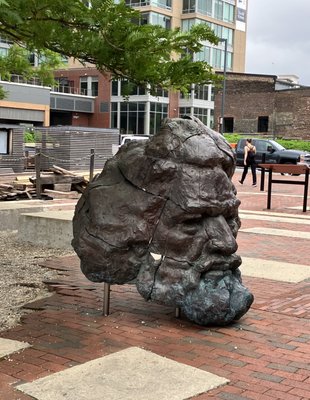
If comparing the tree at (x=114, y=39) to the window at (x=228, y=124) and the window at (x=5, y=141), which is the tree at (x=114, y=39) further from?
the window at (x=228, y=124)

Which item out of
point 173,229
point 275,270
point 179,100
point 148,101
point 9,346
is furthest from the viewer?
point 179,100

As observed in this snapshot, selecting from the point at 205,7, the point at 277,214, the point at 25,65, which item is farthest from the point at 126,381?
the point at 205,7

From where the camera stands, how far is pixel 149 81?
196 inches

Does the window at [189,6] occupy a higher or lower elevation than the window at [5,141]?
higher

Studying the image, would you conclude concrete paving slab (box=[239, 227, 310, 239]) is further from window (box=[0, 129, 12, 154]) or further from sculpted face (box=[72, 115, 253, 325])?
window (box=[0, 129, 12, 154])

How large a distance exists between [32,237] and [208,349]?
218 inches

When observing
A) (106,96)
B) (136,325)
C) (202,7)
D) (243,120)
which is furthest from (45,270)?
(202,7)

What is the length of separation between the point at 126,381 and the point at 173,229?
1.58 metres

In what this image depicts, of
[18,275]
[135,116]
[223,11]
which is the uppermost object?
[223,11]

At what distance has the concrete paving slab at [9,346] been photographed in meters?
4.55

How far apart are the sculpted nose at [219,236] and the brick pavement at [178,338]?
0.71 metres

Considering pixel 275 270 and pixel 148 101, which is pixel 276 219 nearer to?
pixel 275 270

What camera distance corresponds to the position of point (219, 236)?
5.22 m

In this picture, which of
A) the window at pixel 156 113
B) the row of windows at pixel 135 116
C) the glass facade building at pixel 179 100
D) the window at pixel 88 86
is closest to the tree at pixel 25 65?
the glass facade building at pixel 179 100
